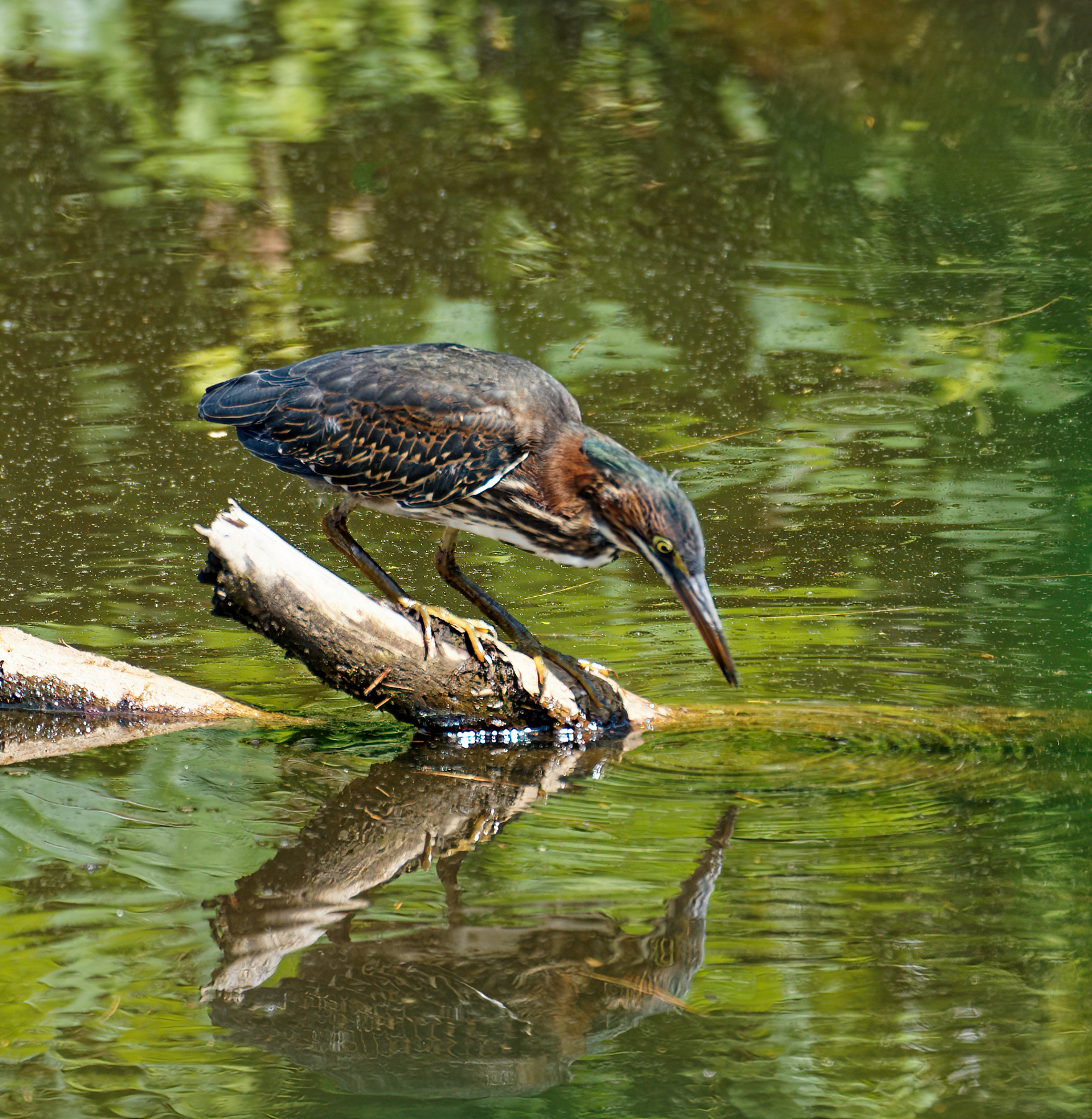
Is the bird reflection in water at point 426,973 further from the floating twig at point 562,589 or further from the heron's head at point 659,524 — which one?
the floating twig at point 562,589

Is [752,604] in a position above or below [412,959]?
below

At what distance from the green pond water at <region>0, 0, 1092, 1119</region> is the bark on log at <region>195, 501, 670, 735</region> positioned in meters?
0.15

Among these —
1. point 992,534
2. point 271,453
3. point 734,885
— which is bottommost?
point 992,534

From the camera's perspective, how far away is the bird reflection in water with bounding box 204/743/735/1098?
3.20 m

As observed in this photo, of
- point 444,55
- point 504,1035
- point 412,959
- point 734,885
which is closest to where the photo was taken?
point 504,1035

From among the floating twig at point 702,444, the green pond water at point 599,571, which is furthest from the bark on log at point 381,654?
the floating twig at point 702,444

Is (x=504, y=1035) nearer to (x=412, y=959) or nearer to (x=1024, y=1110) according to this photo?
(x=412, y=959)

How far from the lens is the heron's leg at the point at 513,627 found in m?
4.98

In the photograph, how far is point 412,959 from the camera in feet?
11.8

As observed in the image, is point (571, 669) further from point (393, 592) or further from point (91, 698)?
point (91, 698)

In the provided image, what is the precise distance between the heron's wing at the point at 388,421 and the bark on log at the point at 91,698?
34.0 inches

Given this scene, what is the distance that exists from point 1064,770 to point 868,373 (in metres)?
3.94

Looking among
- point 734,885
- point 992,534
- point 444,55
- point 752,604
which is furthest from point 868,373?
point 444,55

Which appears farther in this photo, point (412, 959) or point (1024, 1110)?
point (412, 959)
